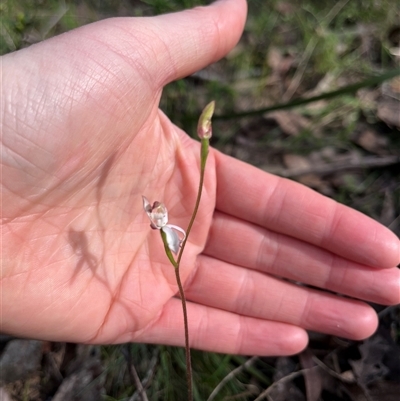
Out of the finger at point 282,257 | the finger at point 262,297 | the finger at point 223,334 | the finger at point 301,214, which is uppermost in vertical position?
the finger at point 301,214

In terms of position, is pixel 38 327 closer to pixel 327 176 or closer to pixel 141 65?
pixel 141 65

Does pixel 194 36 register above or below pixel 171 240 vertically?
above

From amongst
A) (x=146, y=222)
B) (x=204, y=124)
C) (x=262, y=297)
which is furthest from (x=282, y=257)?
(x=204, y=124)

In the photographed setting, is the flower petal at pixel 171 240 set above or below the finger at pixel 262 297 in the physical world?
above

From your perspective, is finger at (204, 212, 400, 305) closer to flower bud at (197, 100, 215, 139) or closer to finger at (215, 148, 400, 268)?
finger at (215, 148, 400, 268)

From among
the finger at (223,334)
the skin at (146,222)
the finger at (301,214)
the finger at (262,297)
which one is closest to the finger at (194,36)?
the skin at (146,222)

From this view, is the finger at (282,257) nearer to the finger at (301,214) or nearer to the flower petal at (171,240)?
the finger at (301,214)

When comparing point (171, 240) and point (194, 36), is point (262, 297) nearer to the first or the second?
point (171, 240)

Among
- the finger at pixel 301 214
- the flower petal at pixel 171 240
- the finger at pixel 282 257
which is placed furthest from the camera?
the finger at pixel 282 257
